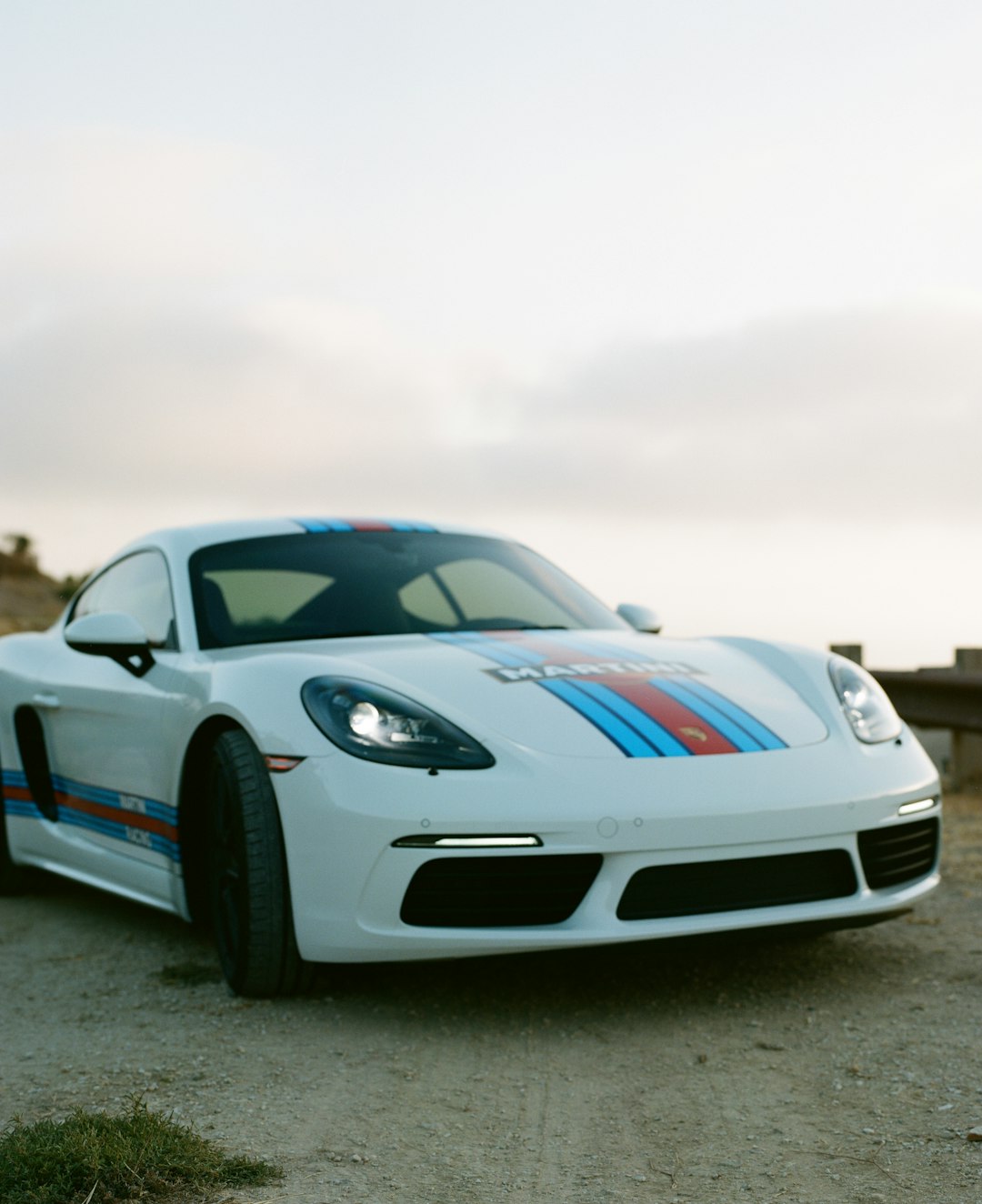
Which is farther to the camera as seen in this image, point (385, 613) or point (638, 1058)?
point (385, 613)

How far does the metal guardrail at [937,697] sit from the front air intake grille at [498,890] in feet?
13.1

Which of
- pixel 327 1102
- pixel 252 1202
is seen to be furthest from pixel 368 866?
pixel 252 1202

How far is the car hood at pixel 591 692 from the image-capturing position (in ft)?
12.4

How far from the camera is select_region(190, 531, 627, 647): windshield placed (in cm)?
477

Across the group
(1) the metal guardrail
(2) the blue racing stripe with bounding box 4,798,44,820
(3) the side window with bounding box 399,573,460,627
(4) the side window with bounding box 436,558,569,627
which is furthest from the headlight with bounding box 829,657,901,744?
(2) the blue racing stripe with bounding box 4,798,44,820

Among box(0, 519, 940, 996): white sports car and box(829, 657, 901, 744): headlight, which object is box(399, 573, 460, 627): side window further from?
box(829, 657, 901, 744): headlight

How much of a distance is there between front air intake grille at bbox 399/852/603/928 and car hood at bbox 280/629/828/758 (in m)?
0.29

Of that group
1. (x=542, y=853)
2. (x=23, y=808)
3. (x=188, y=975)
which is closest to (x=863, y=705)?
(x=542, y=853)

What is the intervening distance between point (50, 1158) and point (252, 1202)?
0.38 m

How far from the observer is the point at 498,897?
3.65 meters

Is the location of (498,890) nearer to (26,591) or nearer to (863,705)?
(863,705)

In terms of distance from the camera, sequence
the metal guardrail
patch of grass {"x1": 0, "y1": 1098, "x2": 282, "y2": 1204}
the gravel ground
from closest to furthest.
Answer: patch of grass {"x1": 0, "y1": 1098, "x2": 282, "y2": 1204}
the gravel ground
the metal guardrail

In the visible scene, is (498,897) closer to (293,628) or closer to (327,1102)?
(327,1102)

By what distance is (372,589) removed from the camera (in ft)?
16.3
